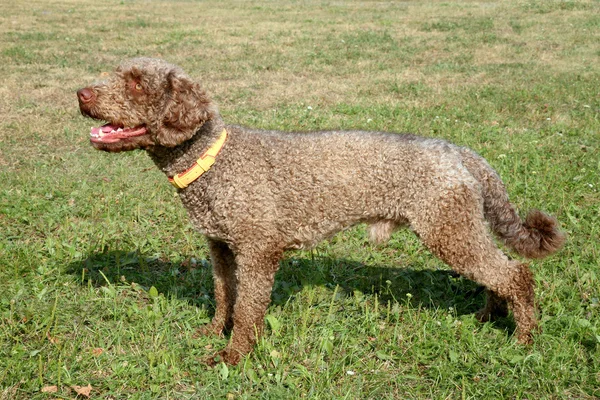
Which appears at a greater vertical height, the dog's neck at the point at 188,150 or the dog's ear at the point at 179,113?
the dog's ear at the point at 179,113

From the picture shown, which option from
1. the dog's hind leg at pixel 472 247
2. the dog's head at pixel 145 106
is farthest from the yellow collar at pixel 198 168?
the dog's hind leg at pixel 472 247

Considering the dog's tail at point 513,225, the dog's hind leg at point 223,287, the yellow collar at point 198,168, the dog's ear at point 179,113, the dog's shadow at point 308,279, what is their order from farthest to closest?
the dog's shadow at point 308,279
the dog's hind leg at point 223,287
the dog's tail at point 513,225
the yellow collar at point 198,168
the dog's ear at point 179,113

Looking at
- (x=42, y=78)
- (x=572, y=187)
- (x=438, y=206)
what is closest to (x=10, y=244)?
(x=438, y=206)

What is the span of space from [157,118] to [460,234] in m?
1.98

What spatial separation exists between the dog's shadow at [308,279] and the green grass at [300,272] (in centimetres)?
2

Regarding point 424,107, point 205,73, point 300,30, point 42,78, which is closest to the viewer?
point 424,107

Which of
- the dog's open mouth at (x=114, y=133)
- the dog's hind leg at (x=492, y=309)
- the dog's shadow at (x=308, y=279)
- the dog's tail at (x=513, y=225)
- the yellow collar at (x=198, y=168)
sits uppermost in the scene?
the dog's open mouth at (x=114, y=133)

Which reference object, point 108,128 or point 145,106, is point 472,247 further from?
point 108,128

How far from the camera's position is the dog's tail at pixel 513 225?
4016 mm

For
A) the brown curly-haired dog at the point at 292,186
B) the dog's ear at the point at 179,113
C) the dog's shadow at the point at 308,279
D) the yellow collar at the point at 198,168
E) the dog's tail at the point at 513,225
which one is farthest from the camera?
the dog's shadow at the point at 308,279

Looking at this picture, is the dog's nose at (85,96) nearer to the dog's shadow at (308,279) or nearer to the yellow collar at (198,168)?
the yellow collar at (198,168)

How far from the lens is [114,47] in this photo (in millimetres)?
15078

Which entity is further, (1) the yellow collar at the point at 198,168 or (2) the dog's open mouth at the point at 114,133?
(1) the yellow collar at the point at 198,168

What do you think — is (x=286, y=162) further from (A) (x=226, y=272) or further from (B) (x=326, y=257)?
(B) (x=326, y=257)
